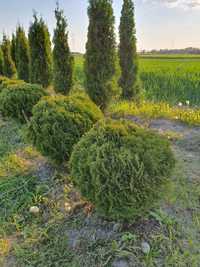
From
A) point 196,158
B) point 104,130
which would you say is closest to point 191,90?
point 196,158

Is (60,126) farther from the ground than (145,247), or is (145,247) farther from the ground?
(60,126)

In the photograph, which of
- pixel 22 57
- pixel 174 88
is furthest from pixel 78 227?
pixel 22 57

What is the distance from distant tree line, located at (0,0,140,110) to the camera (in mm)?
8102

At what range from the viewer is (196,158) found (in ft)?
15.0

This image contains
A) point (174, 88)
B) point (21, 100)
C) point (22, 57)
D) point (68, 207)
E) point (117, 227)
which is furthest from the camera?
point (22, 57)

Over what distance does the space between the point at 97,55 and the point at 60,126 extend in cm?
418

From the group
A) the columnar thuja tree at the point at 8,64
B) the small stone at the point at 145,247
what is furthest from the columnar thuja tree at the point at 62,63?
the columnar thuja tree at the point at 8,64

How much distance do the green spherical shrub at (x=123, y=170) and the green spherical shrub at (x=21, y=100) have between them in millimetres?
4460

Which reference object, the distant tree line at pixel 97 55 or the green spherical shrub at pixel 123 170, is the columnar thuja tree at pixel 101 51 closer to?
the distant tree line at pixel 97 55

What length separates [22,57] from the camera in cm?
1548

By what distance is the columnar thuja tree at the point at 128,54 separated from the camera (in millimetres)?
9602

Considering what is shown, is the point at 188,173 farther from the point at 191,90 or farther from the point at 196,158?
the point at 191,90

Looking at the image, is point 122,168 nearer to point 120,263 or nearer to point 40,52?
point 120,263

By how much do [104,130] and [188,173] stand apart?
1.56 metres
